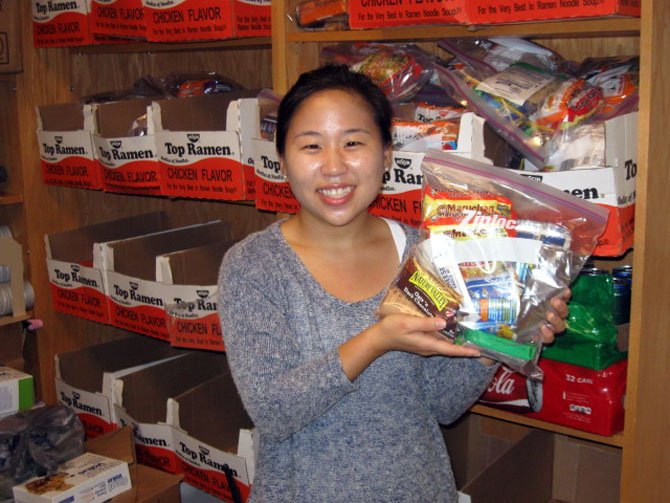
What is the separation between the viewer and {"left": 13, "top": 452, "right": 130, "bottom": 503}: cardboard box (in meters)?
1.85

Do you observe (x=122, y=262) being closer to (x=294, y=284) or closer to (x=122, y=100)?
(x=122, y=100)

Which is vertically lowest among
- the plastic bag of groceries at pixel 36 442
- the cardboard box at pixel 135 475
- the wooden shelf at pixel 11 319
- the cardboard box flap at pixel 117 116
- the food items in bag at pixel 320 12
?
the cardboard box at pixel 135 475

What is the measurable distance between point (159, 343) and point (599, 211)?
182cm

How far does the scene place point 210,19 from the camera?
1.83m

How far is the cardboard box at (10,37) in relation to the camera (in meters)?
2.31

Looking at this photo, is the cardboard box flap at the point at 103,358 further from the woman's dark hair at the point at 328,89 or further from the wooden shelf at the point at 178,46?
the woman's dark hair at the point at 328,89

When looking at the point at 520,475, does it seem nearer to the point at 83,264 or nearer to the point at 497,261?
the point at 497,261

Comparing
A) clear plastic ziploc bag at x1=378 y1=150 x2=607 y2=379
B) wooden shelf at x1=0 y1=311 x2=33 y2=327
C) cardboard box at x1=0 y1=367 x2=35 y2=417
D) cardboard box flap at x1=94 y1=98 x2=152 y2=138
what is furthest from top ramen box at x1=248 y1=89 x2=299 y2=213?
wooden shelf at x1=0 y1=311 x2=33 y2=327

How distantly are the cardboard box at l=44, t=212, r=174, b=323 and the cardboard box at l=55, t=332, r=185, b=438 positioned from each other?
17 centimetres

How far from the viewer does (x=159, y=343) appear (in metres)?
2.65

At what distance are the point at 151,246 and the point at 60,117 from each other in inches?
18.7

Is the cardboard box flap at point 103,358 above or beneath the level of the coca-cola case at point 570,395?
beneath

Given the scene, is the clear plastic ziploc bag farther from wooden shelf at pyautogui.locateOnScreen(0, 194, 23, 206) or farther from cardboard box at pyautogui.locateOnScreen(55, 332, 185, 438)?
wooden shelf at pyautogui.locateOnScreen(0, 194, 23, 206)

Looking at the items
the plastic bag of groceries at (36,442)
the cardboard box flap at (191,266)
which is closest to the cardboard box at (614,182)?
the cardboard box flap at (191,266)
